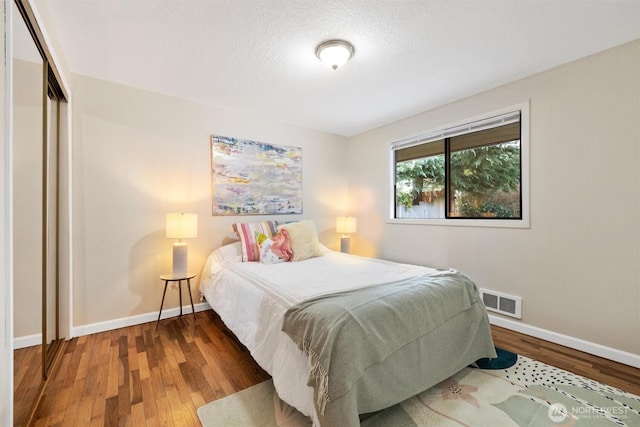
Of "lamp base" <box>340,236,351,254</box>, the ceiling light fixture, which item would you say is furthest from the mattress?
the ceiling light fixture

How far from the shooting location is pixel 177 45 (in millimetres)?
2115

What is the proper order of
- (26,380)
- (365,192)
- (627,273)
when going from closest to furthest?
(26,380), (627,273), (365,192)

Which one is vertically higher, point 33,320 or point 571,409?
point 33,320

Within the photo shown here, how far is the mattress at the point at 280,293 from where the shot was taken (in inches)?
60.4

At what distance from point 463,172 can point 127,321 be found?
3893 mm

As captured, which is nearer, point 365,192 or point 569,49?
point 569,49

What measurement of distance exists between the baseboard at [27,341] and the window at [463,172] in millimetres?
3472

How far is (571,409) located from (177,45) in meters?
3.50

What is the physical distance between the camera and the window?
2.79 metres

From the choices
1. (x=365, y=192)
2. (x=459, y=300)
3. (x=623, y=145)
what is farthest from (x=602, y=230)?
(x=365, y=192)

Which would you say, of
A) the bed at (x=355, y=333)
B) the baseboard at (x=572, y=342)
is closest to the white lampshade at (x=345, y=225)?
the bed at (x=355, y=333)

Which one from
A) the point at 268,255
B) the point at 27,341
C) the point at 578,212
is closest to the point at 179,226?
the point at 268,255

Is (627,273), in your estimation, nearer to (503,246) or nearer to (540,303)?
(540,303)

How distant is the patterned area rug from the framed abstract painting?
2123 mm
